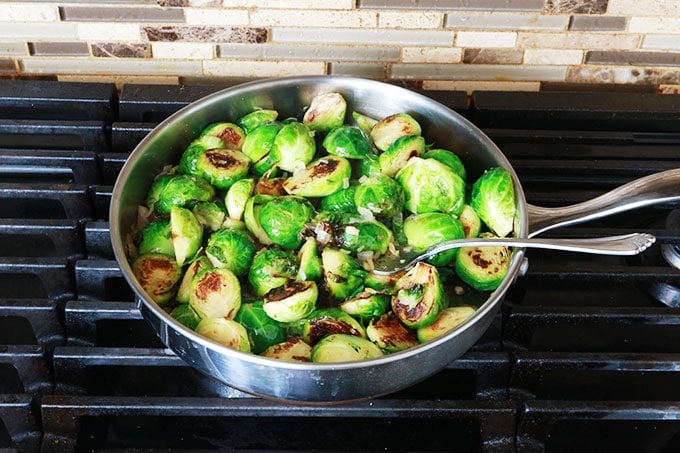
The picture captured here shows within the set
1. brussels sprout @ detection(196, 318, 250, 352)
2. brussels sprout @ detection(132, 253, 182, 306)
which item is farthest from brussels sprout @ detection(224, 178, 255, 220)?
brussels sprout @ detection(196, 318, 250, 352)

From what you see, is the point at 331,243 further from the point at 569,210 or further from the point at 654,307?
the point at 654,307

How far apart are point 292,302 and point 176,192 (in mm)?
305

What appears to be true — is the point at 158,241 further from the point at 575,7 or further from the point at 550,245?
the point at 575,7

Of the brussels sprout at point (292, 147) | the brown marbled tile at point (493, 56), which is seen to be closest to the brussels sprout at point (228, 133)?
the brussels sprout at point (292, 147)

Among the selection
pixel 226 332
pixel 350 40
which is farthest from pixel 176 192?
pixel 350 40

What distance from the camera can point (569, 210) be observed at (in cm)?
123

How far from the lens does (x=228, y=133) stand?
1.36 m

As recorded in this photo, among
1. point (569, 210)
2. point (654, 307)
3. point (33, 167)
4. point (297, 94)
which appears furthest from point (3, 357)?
point (654, 307)

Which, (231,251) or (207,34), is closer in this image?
(231,251)

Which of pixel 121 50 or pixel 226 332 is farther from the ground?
pixel 121 50

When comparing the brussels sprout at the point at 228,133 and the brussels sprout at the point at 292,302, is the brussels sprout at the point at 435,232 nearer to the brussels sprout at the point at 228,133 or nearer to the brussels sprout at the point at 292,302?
the brussels sprout at the point at 292,302

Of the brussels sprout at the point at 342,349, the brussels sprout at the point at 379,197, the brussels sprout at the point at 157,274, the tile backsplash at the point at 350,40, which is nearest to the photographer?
the brussels sprout at the point at 342,349

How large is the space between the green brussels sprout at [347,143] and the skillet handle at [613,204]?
1.01 ft

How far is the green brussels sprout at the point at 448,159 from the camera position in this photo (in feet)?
4.25
